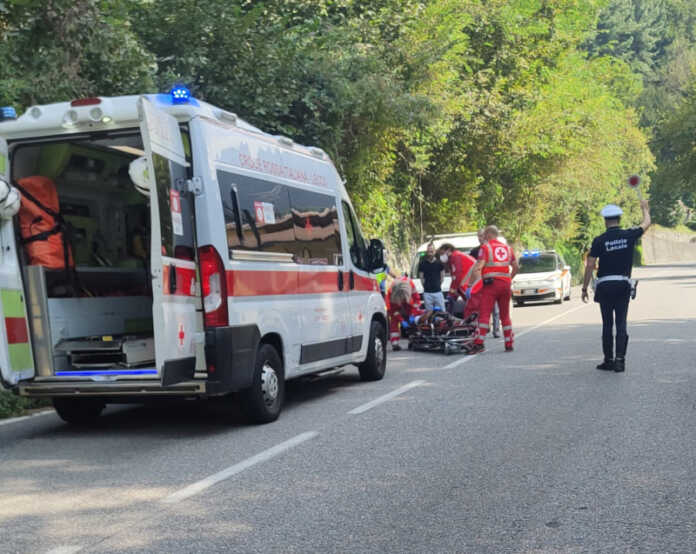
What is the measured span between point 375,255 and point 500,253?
10.9 feet

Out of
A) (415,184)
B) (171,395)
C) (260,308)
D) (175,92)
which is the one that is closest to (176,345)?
(171,395)

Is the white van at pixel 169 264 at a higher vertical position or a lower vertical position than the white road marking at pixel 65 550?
higher

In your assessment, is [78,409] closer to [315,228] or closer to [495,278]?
[315,228]

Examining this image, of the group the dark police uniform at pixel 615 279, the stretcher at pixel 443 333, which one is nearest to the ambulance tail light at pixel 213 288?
the dark police uniform at pixel 615 279

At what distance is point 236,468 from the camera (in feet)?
22.5

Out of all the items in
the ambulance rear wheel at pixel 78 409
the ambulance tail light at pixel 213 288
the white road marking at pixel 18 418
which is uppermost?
the ambulance tail light at pixel 213 288

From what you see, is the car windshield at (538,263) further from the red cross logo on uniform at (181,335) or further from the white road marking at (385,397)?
the red cross logo on uniform at (181,335)

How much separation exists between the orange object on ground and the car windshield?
2211 cm

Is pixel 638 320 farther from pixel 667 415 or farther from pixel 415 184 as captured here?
pixel 667 415

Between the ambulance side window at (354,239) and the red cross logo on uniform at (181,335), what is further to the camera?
the ambulance side window at (354,239)

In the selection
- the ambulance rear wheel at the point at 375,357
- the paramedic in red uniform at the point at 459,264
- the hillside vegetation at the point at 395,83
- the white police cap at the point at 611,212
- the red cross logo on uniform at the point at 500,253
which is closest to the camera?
the ambulance rear wheel at the point at 375,357

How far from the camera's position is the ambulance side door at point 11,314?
26.8ft

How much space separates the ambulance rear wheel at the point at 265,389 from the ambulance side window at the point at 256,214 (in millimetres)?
957

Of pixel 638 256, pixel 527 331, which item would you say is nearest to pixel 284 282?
pixel 527 331
